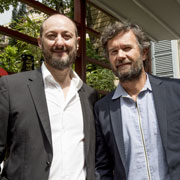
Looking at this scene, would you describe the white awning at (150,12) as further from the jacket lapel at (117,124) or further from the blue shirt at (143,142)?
the blue shirt at (143,142)

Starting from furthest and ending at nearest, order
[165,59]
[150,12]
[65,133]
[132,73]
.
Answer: [165,59], [150,12], [132,73], [65,133]

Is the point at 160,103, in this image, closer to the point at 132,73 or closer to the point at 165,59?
the point at 132,73

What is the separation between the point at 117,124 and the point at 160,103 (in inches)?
14.8

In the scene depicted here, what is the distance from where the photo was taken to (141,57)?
7.32ft

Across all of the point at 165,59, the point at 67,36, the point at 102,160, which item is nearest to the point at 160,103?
the point at 102,160

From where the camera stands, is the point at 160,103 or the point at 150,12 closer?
the point at 160,103

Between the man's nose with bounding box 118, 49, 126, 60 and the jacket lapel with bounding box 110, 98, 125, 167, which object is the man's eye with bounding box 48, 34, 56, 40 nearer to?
the man's nose with bounding box 118, 49, 126, 60

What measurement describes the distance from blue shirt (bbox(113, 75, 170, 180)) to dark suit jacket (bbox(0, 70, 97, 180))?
1.14 feet

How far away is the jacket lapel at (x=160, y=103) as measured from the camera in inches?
74.7

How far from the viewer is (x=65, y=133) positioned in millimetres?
1864

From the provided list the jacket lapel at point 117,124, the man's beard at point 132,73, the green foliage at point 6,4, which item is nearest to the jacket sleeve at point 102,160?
the jacket lapel at point 117,124

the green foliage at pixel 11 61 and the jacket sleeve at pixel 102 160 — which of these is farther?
the green foliage at pixel 11 61

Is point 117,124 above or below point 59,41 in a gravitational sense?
below

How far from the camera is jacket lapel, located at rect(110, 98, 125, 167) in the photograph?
196cm
